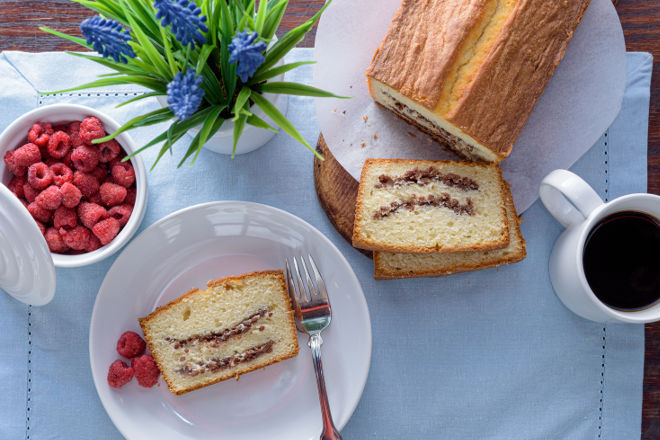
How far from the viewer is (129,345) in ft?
5.85

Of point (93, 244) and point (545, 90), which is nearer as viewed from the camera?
point (93, 244)

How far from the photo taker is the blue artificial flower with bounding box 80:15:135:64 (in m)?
1.22

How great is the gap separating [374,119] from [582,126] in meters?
0.71

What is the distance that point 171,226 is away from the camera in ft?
5.81

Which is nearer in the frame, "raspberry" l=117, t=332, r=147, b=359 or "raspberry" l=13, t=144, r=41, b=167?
"raspberry" l=13, t=144, r=41, b=167

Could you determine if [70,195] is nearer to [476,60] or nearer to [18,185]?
[18,185]

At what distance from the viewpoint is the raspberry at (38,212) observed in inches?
64.9

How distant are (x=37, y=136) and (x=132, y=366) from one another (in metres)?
0.79

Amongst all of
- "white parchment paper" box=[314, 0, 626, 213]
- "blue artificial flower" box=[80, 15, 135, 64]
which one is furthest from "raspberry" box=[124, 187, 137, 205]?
"white parchment paper" box=[314, 0, 626, 213]

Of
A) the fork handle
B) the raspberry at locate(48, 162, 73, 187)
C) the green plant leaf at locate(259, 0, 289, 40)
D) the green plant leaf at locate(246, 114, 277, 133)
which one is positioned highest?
the green plant leaf at locate(259, 0, 289, 40)

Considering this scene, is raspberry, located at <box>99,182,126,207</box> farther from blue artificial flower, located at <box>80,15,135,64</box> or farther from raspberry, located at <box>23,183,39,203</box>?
blue artificial flower, located at <box>80,15,135,64</box>

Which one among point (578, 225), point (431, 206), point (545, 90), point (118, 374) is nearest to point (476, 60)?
point (545, 90)

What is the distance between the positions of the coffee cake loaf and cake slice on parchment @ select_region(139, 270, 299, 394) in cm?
75

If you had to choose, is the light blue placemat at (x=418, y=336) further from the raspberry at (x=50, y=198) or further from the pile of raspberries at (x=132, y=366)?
the raspberry at (x=50, y=198)
